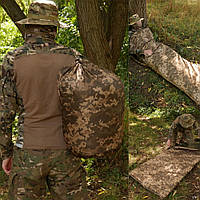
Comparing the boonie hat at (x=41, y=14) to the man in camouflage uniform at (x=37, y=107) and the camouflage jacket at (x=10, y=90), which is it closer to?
the man in camouflage uniform at (x=37, y=107)

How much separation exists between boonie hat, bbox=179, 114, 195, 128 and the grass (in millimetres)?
28

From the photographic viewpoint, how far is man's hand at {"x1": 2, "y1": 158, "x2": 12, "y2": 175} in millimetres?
2047

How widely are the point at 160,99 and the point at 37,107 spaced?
78 cm

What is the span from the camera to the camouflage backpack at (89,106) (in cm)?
176

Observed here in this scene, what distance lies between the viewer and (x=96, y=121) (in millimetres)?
1803

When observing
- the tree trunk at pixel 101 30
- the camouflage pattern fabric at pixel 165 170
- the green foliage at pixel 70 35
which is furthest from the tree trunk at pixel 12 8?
the green foliage at pixel 70 35

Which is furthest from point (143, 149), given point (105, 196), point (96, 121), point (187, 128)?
point (105, 196)

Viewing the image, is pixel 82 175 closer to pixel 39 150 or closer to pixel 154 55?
pixel 39 150

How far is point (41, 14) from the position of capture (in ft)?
6.07

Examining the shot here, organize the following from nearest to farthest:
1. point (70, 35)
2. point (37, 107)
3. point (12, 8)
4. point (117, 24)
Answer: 1. point (37, 107)
2. point (117, 24)
3. point (12, 8)
4. point (70, 35)

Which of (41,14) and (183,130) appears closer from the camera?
(41,14)

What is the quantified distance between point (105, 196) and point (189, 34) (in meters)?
2.03

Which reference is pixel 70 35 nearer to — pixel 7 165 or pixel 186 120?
pixel 7 165

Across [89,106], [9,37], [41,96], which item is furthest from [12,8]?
[9,37]
